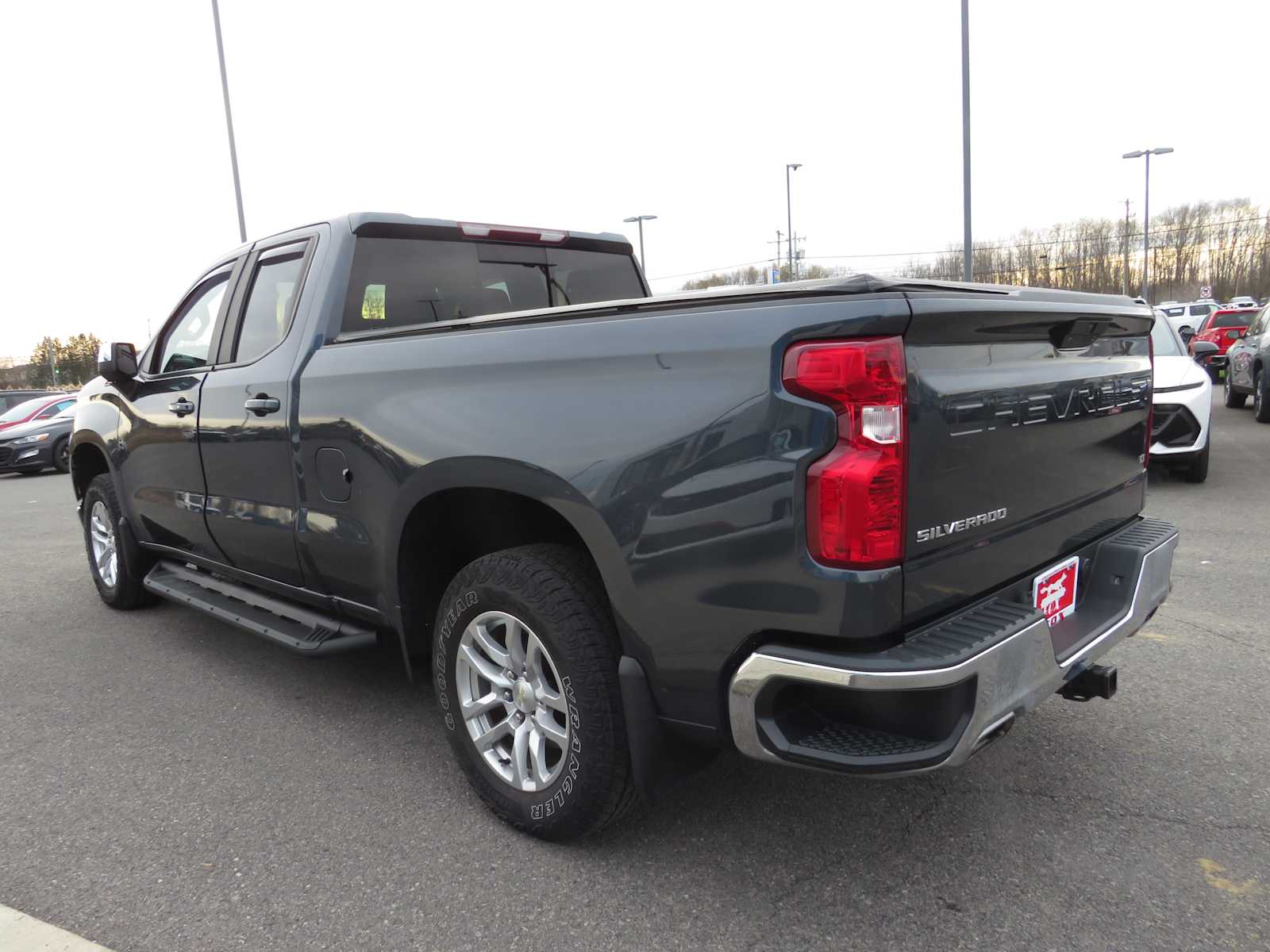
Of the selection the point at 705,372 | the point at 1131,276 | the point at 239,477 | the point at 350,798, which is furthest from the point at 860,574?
the point at 1131,276

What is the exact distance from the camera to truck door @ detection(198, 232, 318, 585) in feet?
10.9

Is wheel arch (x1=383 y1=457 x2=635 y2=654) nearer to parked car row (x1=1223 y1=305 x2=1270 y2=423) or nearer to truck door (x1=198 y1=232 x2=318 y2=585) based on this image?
truck door (x1=198 y1=232 x2=318 y2=585)

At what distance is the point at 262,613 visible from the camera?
3.73m

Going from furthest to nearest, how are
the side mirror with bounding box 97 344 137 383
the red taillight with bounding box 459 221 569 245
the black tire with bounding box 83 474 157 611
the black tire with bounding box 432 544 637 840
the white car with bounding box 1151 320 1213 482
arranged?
1. the white car with bounding box 1151 320 1213 482
2. the black tire with bounding box 83 474 157 611
3. the side mirror with bounding box 97 344 137 383
4. the red taillight with bounding box 459 221 569 245
5. the black tire with bounding box 432 544 637 840

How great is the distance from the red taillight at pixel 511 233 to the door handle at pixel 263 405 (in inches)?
41.6

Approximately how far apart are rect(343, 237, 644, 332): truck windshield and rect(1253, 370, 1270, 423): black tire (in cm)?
1144

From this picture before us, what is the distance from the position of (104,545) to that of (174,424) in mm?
1735

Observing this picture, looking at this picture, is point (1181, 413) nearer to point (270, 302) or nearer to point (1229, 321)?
point (270, 302)

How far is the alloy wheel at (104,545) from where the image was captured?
16.8ft

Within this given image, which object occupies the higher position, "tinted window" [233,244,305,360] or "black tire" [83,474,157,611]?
"tinted window" [233,244,305,360]

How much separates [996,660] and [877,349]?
0.73 m

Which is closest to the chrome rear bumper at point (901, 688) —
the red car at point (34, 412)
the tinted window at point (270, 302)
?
the tinted window at point (270, 302)

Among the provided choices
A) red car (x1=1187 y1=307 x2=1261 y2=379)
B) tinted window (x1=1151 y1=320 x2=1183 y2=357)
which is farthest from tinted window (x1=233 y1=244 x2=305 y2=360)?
red car (x1=1187 y1=307 x2=1261 y2=379)

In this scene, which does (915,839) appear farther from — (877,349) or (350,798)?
(350,798)
